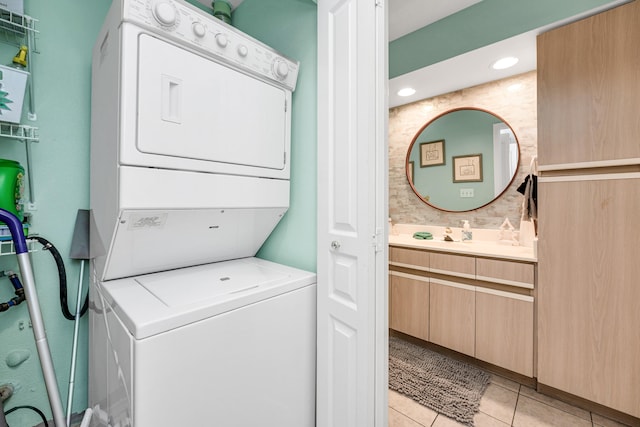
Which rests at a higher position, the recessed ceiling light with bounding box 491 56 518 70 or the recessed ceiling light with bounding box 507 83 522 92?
the recessed ceiling light with bounding box 491 56 518 70

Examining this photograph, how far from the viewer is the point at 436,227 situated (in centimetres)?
307

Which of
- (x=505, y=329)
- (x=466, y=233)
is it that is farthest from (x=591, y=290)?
(x=466, y=233)

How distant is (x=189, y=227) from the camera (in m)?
1.30

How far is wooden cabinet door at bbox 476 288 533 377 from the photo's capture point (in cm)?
202

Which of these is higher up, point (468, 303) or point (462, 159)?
point (462, 159)

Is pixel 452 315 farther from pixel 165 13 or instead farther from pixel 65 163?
pixel 65 163

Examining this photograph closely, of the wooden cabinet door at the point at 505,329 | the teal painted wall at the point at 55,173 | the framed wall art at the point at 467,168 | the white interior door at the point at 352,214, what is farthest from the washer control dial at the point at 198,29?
the framed wall art at the point at 467,168

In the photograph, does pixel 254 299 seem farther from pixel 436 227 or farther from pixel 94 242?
pixel 436 227

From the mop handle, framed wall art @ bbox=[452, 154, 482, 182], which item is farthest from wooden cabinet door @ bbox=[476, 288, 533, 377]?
the mop handle

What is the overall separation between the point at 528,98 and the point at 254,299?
2972 mm

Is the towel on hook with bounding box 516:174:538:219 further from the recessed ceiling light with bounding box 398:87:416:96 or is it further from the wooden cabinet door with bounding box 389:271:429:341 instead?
the recessed ceiling light with bounding box 398:87:416:96

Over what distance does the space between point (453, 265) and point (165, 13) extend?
252cm

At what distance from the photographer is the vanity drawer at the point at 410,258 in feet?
8.28

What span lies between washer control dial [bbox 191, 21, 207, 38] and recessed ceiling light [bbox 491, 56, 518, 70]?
7.75ft
